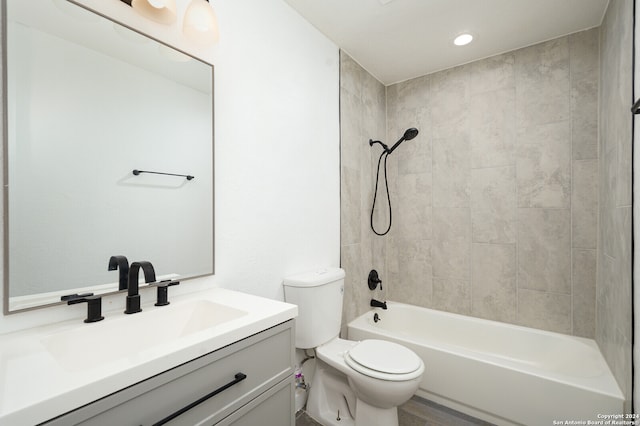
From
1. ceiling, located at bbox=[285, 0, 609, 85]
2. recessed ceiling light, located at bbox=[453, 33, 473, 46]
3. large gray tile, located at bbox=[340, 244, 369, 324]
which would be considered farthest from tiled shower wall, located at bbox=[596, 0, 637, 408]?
large gray tile, located at bbox=[340, 244, 369, 324]

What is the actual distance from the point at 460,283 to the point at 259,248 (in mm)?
1761

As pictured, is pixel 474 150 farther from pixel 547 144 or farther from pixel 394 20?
pixel 394 20

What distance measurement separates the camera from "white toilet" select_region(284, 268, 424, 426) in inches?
58.1

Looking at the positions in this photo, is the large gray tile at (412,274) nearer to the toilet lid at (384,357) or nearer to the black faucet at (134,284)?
the toilet lid at (384,357)

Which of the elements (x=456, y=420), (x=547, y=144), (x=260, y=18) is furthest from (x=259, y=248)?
(x=547, y=144)


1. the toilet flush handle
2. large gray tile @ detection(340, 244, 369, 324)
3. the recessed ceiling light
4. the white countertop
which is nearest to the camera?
the white countertop

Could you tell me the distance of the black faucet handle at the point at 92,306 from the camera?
3.06 ft

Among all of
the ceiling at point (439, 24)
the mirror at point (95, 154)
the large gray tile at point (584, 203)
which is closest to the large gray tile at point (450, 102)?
the ceiling at point (439, 24)

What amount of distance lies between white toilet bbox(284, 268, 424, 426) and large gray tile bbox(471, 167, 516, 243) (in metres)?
1.24

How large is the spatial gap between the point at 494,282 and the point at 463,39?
1.82 m

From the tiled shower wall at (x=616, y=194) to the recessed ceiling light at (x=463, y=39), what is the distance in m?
0.73

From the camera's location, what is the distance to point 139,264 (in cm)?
102

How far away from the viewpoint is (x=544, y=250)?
212 cm

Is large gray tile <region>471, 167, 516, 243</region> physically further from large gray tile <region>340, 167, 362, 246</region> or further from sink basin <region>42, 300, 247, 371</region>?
sink basin <region>42, 300, 247, 371</region>
